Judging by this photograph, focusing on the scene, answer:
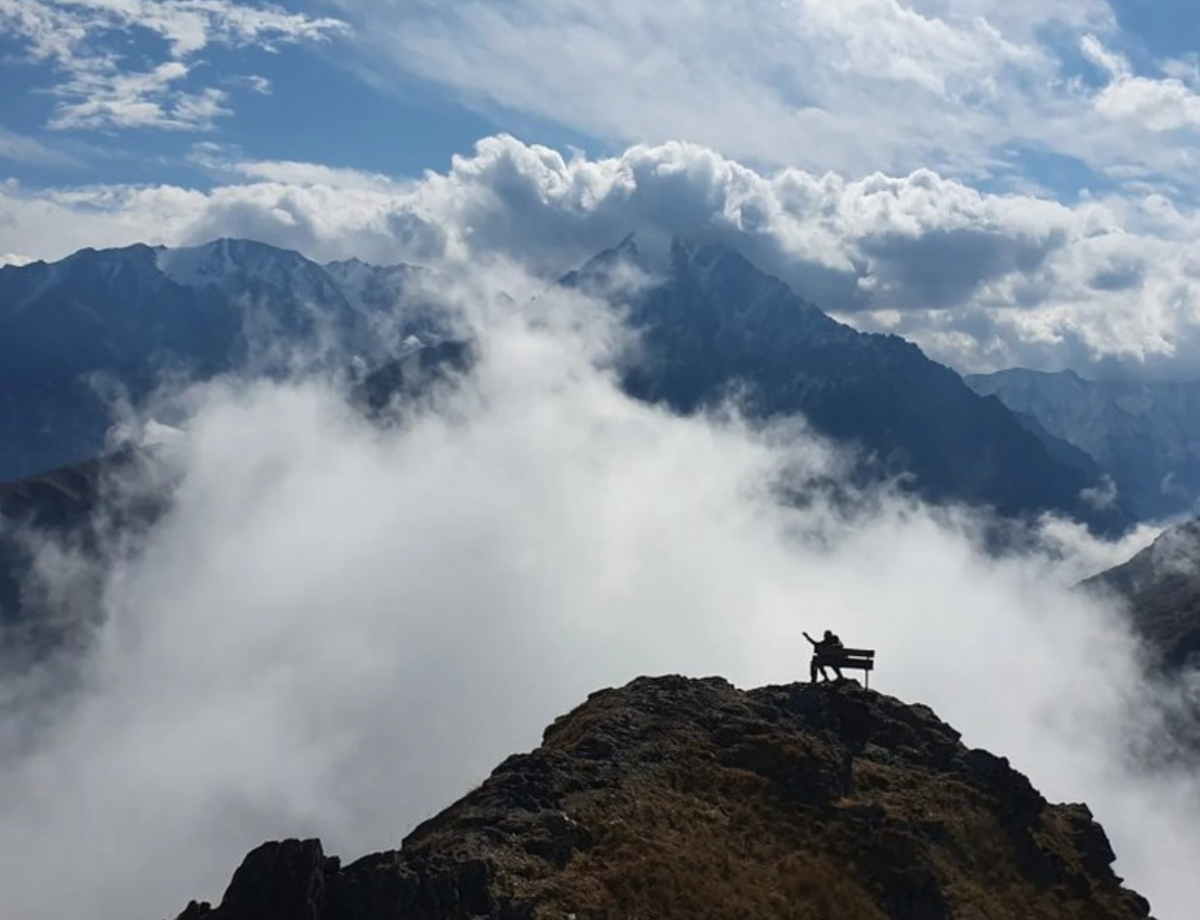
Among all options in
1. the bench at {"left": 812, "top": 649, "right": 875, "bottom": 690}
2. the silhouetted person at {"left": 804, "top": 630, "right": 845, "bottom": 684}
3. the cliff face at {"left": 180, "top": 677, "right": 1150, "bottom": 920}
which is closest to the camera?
the cliff face at {"left": 180, "top": 677, "right": 1150, "bottom": 920}

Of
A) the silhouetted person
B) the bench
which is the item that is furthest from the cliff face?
the bench

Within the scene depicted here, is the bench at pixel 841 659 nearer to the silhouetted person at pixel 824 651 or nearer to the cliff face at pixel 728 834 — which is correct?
the silhouetted person at pixel 824 651

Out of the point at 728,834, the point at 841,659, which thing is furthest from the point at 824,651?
the point at 728,834

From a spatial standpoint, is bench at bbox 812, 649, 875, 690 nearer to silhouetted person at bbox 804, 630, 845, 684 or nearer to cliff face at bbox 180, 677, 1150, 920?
silhouetted person at bbox 804, 630, 845, 684

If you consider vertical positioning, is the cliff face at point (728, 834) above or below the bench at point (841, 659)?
below

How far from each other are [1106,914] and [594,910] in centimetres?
2963

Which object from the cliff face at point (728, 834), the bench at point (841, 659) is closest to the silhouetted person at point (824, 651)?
the bench at point (841, 659)

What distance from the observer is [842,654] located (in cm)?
7300

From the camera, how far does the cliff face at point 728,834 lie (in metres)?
42.0

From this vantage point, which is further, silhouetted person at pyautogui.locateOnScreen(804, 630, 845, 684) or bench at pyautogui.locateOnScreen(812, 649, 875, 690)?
silhouetted person at pyautogui.locateOnScreen(804, 630, 845, 684)

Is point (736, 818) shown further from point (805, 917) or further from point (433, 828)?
point (433, 828)

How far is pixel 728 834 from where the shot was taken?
53.6 metres

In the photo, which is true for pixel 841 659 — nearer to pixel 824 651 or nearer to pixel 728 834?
pixel 824 651

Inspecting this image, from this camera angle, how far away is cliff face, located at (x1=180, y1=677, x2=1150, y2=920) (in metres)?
42.0
